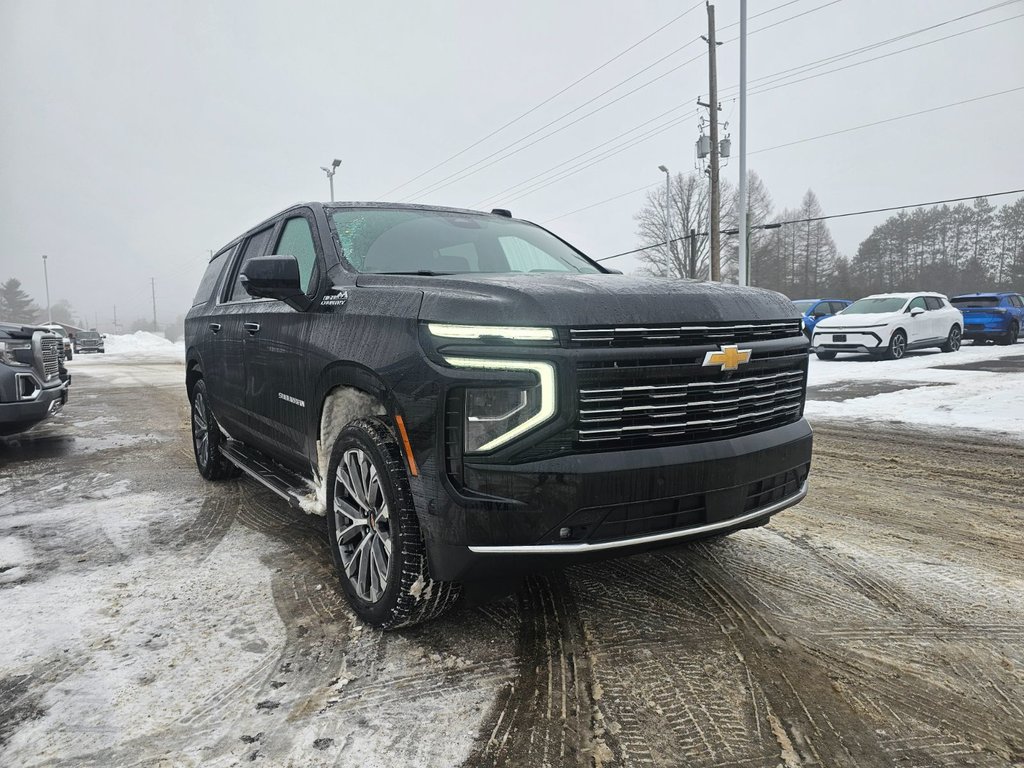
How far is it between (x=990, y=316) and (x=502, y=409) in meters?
22.5

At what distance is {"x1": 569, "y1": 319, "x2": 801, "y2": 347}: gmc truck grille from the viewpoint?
7.30ft

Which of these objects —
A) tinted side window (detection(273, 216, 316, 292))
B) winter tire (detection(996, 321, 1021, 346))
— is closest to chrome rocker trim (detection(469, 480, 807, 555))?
tinted side window (detection(273, 216, 316, 292))

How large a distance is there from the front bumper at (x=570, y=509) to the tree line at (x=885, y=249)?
49.7 metres

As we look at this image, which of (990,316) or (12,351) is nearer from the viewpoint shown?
(12,351)

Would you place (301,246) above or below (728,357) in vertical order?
above

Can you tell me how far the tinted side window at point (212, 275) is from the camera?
17.0 feet

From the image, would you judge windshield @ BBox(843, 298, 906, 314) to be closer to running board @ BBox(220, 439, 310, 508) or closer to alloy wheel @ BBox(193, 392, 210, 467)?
alloy wheel @ BBox(193, 392, 210, 467)

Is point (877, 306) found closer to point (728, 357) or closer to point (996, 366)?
point (996, 366)

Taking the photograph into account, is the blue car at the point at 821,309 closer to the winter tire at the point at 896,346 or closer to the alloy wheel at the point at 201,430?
the winter tire at the point at 896,346

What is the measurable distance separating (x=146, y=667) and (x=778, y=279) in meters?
67.3

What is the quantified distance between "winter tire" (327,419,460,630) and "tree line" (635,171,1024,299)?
4965 centimetres

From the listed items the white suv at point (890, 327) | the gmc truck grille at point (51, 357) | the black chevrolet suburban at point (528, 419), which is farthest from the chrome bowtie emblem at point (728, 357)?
the white suv at point (890, 327)

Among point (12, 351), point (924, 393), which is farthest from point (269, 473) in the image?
point (924, 393)

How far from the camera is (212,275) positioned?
5.55 metres
